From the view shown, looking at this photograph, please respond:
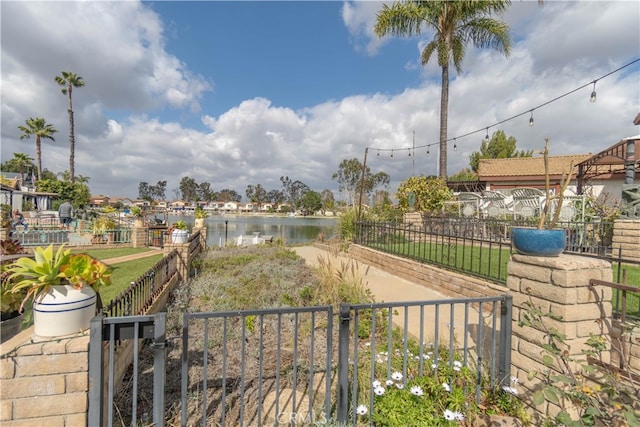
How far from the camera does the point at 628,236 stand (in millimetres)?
6109

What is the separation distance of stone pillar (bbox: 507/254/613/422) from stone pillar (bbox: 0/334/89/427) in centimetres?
307

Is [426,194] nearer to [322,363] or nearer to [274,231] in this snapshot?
[322,363]

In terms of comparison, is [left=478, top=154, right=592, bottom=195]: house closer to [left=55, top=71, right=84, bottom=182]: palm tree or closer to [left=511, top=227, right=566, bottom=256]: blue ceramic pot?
[left=511, top=227, right=566, bottom=256]: blue ceramic pot

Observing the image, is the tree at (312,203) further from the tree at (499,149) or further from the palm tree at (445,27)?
the palm tree at (445,27)

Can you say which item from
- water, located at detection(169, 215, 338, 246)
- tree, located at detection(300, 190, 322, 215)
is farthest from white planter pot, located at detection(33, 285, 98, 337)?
tree, located at detection(300, 190, 322, 215)

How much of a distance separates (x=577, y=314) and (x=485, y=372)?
37.0 inches

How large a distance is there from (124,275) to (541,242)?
6928 mm

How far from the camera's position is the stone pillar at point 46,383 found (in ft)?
5.39

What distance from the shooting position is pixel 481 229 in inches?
352

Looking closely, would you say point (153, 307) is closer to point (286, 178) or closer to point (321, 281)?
point (321, 281)

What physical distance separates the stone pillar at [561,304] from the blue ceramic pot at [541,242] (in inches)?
2.2

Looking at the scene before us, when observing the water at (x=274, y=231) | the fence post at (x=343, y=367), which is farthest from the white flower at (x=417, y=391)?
the water at (x=274, y=231)

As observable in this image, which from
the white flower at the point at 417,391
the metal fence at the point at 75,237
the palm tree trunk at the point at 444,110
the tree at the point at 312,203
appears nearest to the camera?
the white flower at the point at 417,391

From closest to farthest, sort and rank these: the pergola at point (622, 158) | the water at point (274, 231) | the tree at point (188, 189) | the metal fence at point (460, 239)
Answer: the metal fence at point (460, 239) < the pergola at point (622, 158) < the water at point (274, 231) < the tree at point (188, 189)
